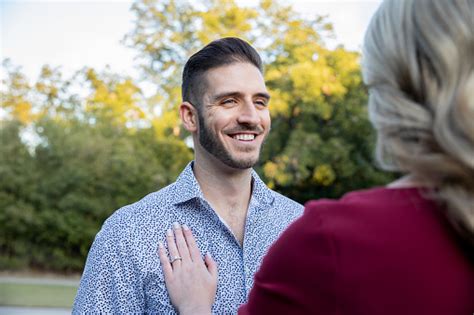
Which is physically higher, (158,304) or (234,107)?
(234,107)

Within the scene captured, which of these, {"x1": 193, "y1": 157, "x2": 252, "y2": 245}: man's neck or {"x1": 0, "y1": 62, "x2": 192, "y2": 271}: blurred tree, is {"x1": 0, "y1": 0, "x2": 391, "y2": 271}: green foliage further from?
{"x1": 193, "y1": 157, "x2": 252, "y2": 245}: man's neck

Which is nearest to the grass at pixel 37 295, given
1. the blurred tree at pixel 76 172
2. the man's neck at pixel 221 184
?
the blurred tree at pixel 76 172

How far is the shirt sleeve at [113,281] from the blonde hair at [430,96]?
1450mm

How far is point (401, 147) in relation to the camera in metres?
1.24

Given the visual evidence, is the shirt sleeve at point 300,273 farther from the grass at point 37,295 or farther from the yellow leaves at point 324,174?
the yellow leaves at point 324,174

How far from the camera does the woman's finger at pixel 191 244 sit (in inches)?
96.3

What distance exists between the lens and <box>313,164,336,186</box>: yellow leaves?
24.3 m

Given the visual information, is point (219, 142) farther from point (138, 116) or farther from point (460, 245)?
point (138, 116)

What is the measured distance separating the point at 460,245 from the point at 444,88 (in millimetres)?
284

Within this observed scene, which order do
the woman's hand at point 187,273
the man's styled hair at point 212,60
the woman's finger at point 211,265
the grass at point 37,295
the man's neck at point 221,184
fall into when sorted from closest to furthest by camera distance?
1. the woman's hand at point 187,273
2. the woman's finger at point 211,265
3. the man's neck at point 221,184
4. the man's styled hair at point 212,60
5. the grass at point 37,295

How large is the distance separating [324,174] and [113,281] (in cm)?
2217

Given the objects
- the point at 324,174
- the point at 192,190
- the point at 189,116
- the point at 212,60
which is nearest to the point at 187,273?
the point at 192,190

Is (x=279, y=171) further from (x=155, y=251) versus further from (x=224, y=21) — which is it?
(x=155, y=251)

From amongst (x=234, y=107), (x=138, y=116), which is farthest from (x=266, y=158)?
(x=234, y=107)
